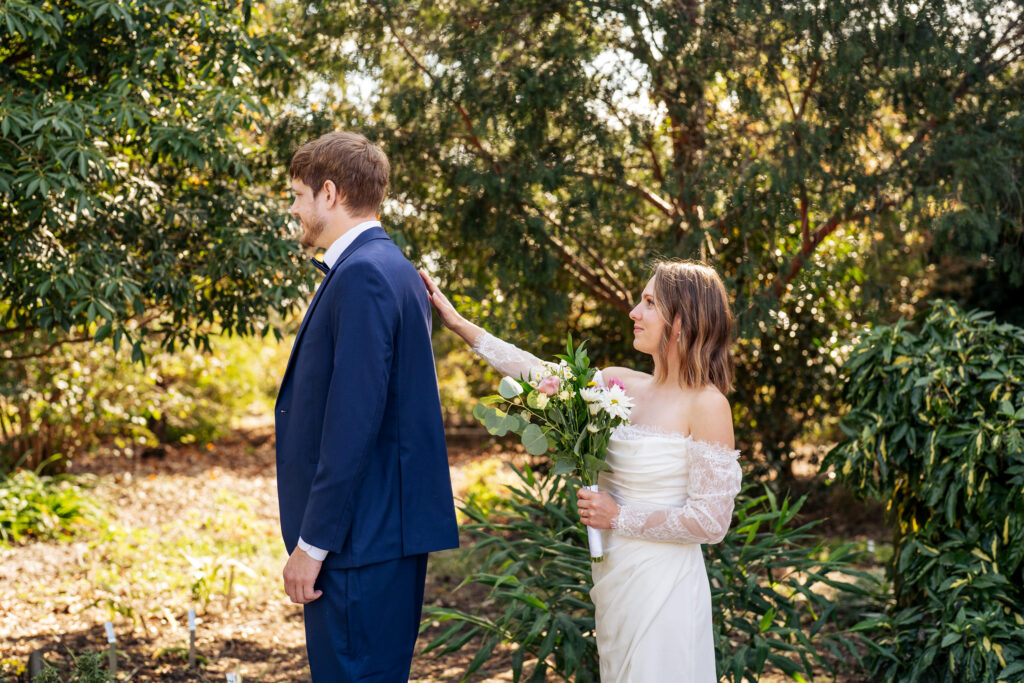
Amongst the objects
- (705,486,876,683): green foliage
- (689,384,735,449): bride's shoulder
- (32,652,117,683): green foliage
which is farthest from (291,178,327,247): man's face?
(705,486,876,683): green foliage

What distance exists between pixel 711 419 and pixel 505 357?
2.38 feet

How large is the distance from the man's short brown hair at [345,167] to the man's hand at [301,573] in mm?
882

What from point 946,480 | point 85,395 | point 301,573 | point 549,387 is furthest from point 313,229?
point 85,395

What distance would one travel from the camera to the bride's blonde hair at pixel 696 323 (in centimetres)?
251

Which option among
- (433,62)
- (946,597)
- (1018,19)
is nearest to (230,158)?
(433,62)

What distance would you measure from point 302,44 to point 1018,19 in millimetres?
3932

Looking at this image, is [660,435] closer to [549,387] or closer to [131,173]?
[549,387]

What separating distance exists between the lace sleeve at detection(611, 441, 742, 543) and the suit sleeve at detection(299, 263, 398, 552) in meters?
0.86

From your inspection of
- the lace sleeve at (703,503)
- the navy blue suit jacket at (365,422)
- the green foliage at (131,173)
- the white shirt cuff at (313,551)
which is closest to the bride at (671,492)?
the lace sleeve at (703,503)

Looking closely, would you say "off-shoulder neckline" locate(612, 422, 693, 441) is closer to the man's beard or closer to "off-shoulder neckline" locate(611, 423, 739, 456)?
"off-shoulder neckline" locate(611, 423, 739, 456)

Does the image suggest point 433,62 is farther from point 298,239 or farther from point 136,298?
point 136,298

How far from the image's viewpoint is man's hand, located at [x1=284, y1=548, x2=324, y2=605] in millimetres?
2113

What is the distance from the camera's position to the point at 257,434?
482 inches

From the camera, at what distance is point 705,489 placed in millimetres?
2422
